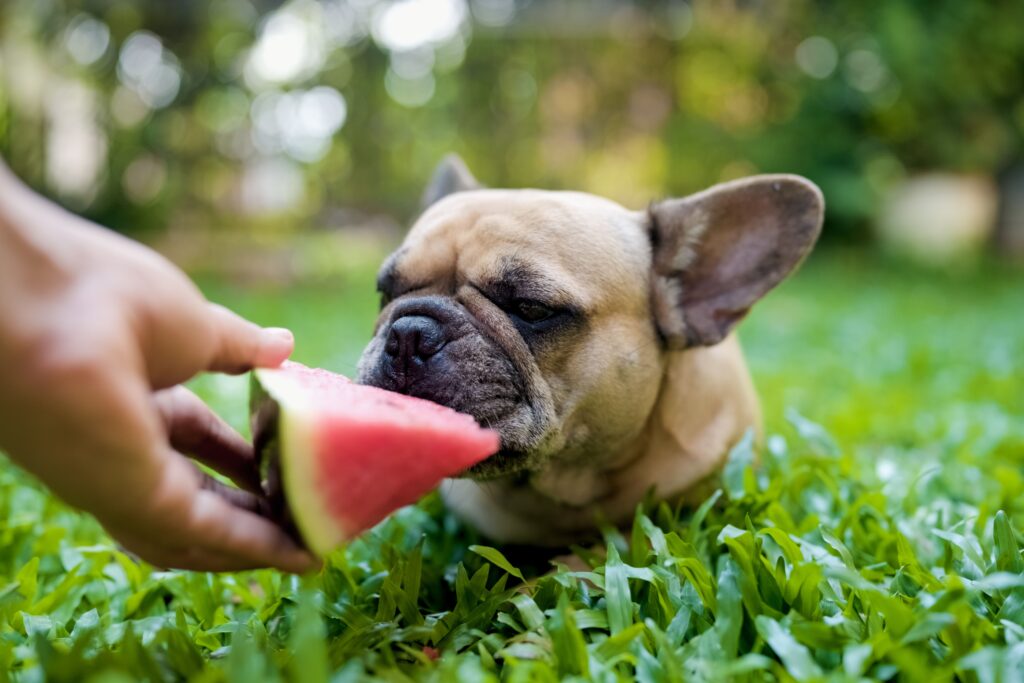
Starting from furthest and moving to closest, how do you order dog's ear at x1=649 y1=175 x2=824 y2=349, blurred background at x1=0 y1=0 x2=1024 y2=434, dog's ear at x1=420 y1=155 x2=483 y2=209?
blurred background at x1=0 y1=0 x2=1024 y2=434 < dog's ear at x1=420 y1=155 x2=483 y2=209 < dog's ear at x1=649 y1=175 x2=824 y2=349

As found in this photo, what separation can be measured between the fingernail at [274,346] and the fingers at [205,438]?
14 centimetres

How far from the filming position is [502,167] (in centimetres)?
1263

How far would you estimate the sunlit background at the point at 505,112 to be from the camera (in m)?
9.26

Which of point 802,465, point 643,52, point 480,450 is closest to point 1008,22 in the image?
point 643,52

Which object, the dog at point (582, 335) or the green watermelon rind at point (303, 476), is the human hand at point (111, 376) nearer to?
the green watermelon rind at point (303, 476)

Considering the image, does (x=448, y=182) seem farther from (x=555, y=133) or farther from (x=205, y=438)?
(x=555, y=133)

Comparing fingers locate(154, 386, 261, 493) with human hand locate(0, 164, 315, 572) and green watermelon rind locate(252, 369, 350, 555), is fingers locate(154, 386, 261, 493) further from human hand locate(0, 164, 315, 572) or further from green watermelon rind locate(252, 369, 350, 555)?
green watermelon rind locate(252, 369, 350, 555)

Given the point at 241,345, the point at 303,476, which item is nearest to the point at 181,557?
the point at 303,476

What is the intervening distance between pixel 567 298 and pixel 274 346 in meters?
0.79

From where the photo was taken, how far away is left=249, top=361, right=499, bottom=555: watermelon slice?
4.17ft

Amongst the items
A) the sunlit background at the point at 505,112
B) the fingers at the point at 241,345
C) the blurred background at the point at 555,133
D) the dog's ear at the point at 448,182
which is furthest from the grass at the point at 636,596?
the sunlit background at the point at 505,112

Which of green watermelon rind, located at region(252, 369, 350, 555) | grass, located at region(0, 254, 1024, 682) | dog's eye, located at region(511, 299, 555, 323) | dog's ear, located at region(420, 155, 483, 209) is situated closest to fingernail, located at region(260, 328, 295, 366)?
green watermelon rind, located at region(252, 369, 350, 555)

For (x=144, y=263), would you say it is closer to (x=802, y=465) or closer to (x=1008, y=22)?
(x=802, y=465)

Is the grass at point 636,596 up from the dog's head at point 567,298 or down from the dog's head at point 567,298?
down
